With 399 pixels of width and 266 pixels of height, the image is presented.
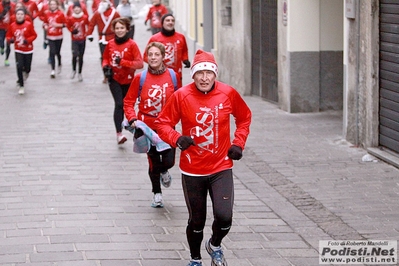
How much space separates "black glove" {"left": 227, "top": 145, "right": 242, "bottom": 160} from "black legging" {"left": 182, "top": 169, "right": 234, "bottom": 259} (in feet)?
0.77

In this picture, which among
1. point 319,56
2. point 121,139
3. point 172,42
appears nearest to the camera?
point 121,139

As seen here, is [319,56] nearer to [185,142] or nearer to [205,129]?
[205,129]

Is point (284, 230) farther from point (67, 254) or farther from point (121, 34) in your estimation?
point (121, 34)

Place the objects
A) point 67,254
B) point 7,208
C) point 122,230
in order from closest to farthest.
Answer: point 67,254
point 122,230
point 7,208

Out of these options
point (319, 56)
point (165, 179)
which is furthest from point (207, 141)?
point (319, 56)

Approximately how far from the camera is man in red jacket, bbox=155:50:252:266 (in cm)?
670

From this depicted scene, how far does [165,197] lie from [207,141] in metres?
2.95

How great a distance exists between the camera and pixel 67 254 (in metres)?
7.29

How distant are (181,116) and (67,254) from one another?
1.52m

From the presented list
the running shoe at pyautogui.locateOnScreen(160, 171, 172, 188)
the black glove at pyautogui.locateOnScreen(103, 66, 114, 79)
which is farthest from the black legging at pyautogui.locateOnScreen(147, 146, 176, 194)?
the black glove at pyautogui.locateOnScreen(103, 66, 114, 79)

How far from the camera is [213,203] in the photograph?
671 cm

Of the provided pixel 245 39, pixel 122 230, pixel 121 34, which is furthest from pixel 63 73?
pixel 122 230

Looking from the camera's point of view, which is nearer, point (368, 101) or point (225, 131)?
point (225, 131)

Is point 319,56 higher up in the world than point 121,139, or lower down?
higher up
